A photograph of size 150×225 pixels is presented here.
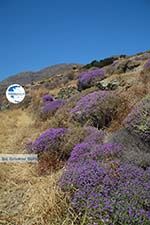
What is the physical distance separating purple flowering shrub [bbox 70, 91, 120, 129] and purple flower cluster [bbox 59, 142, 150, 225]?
2809 millimetres

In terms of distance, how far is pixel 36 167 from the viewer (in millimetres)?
6438

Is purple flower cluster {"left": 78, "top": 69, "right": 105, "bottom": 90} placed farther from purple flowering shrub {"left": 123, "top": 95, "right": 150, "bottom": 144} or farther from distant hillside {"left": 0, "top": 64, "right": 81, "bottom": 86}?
distant hillside {"left": 0, "top": 64, "right": 81, "bottom": 86}

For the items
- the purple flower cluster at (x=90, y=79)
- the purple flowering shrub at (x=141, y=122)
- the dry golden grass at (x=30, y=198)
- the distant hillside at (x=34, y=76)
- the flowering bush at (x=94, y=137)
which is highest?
the distant hillside at (x=34, y=76)

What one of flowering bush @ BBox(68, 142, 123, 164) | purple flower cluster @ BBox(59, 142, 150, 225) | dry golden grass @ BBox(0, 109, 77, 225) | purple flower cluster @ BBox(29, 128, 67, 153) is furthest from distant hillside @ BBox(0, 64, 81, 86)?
purple flower cluster @ BBox(59, 142, 150, 225)

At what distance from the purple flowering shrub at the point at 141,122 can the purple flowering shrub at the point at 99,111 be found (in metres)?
2.08

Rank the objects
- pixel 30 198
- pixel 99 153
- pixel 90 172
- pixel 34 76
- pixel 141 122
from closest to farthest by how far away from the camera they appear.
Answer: pixel 90 172 < pixel 30 198 < pixel 99 153 < pixel 141 122 < pixel 34 76

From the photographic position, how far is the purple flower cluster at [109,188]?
367cm

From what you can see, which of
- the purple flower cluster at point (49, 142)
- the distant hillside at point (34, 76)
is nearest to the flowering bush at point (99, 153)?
the purple flower cluster at point (49, 142)

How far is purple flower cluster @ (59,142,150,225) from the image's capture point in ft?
12.0

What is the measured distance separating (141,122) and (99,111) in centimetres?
248

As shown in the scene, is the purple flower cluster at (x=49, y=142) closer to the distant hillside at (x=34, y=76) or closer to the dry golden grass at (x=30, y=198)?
the dry golden grass at (x=30, y=198)

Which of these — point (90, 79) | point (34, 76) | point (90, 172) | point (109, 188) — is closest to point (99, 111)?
point (90, 172)

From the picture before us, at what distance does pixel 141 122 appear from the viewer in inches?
220

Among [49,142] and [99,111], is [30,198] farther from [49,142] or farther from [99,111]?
[99,111]
